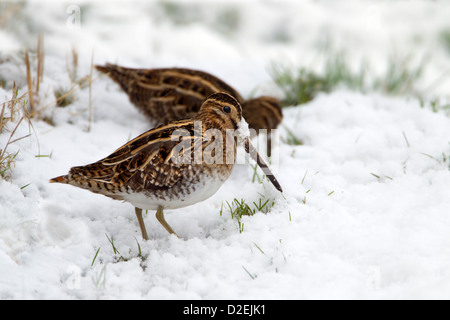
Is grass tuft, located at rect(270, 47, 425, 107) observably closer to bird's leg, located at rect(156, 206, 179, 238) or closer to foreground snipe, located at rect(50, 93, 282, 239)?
foreground snipe, located at rect(50, 93, 282, 239)

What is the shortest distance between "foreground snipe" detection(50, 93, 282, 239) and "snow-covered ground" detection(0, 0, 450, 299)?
291 millimetres

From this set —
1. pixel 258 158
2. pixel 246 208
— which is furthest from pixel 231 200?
pixel 258 158

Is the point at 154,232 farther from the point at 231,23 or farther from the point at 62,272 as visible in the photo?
the point at 231,23

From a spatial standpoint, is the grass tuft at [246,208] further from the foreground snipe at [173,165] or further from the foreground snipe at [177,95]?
the foreground snipe at [177,95]

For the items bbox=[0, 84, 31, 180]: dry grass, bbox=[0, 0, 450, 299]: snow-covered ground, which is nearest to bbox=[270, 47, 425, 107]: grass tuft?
bbox=[0, 0, 450, 299]: snow-covered ground

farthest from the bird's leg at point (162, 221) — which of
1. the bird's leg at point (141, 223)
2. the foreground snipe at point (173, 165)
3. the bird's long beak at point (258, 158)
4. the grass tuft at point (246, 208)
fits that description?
the bird's long beak at point (258, 158)

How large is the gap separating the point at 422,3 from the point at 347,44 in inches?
62.9

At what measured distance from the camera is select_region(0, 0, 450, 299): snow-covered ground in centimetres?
296

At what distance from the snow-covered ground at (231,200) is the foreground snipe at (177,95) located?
0.22 meters

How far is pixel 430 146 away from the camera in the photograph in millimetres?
4207

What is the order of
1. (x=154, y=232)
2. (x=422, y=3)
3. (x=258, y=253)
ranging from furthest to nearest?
1. (x=422, y=3)
2. (x=154, y=232)
3. (x=258, y=253)

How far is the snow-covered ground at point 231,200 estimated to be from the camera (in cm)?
296

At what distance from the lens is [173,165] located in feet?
10.9
